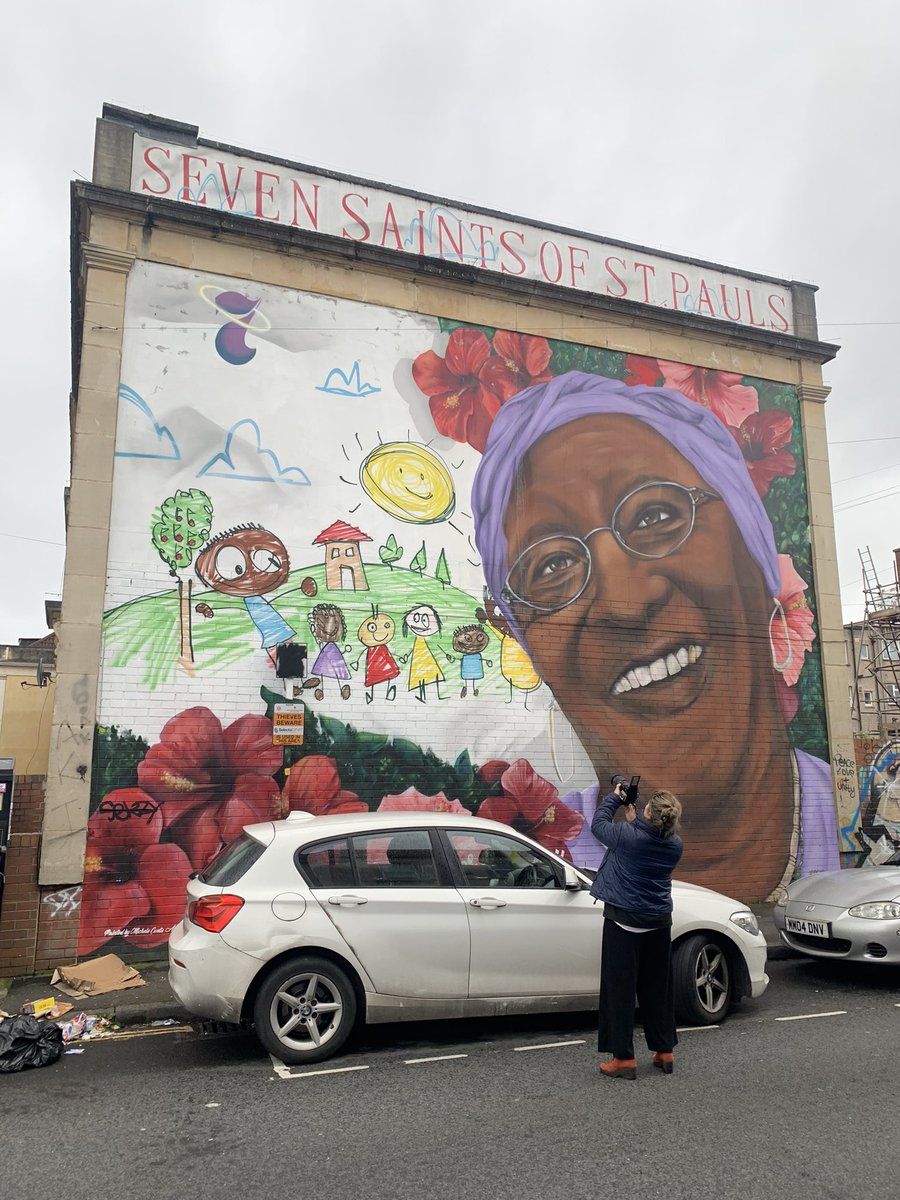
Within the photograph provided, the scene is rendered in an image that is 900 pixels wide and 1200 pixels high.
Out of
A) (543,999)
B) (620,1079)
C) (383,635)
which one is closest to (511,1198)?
(620,1079)

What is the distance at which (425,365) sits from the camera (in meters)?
10.9

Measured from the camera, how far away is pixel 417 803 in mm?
9742

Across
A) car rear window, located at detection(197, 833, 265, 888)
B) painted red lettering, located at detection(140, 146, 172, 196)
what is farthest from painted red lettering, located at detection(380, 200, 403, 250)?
car rear window, located at detection(197, 833, 265, 888)

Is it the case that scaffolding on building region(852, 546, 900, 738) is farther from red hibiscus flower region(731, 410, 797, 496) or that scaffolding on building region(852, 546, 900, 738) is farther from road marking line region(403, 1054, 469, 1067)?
road marking line region(403, 1054, 469, 1067)

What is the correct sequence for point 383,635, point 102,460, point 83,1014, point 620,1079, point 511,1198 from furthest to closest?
point 383,635, point 102,460, point 83,1014, point 620,1079, point 511,1198

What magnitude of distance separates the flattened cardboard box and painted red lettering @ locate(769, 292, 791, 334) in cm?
1234

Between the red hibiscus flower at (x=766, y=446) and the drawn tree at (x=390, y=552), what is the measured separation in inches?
221

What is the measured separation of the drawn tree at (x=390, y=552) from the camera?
33.6 feet

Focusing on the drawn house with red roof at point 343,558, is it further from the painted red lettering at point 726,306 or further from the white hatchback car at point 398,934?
the painted red lettering at point 726,306

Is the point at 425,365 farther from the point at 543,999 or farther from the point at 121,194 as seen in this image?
the point at 543,999

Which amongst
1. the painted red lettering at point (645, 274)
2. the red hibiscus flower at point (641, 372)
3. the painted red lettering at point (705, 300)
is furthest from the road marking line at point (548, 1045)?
the painted red lettering at point (705, 300)

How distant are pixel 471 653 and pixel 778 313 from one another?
7698 mm

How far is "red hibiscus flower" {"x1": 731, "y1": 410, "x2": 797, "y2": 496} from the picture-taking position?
12594 millimetres

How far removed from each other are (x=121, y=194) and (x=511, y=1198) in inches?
395
